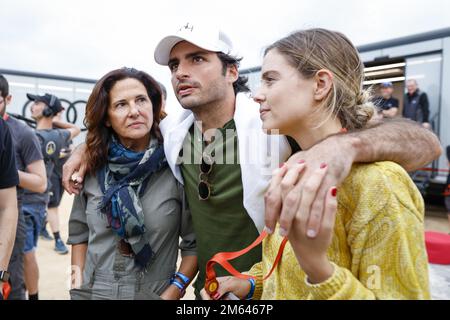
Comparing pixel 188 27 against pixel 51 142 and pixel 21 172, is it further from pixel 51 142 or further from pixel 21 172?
pixel 51 142

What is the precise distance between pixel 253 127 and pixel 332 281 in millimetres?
925

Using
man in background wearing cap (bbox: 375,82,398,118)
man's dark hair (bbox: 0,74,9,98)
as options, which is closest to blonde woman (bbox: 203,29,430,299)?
man's dark hair (bbox: 0,74,9,98)

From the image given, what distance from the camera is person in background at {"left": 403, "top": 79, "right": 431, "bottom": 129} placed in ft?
21.2

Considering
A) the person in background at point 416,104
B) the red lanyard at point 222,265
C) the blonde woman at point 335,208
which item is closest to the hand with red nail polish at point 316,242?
the blonde woman at point 335,208

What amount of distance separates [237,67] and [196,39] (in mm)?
342

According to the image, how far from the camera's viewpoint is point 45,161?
410cm

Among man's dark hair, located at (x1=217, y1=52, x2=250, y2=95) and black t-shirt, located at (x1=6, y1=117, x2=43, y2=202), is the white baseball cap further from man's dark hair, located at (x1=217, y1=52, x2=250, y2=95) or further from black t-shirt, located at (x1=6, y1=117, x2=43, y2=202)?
black t-shirt, located at (x1=6, y1=117, x2=43, y2=202)

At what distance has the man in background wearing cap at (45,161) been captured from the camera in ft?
10.5

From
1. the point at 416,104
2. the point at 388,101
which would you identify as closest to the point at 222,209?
the point at 416,104

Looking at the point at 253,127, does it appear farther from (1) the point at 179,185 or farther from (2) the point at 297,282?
(2) the point at 297,282

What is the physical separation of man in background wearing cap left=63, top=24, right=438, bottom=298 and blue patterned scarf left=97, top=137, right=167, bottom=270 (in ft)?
0.34

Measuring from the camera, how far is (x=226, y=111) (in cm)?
171

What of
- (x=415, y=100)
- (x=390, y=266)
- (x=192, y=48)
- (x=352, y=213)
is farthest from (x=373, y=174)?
(x=415, y=100)

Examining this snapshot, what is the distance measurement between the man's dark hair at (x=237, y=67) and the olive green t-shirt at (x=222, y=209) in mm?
348
